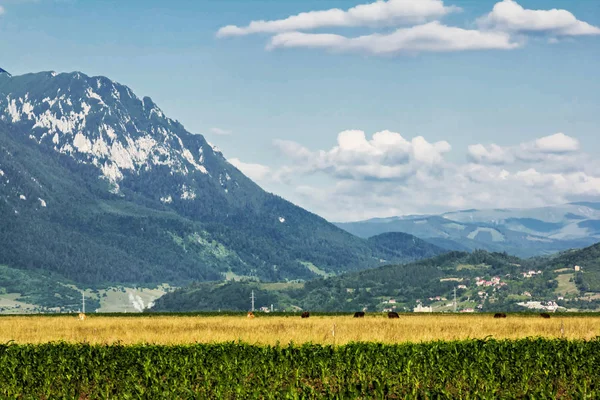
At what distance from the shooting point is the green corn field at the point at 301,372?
34531 millimetres

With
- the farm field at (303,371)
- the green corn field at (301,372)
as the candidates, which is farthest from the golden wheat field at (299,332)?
the farm field at (303,371)

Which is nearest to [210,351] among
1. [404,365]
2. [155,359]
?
[155,359]

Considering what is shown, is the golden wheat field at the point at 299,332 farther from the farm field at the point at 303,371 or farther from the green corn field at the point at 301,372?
the farm field at the point at 303,371

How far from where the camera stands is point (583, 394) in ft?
101

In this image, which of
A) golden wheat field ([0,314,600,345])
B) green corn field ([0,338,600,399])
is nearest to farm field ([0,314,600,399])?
green corn field ([0,338,600,399])

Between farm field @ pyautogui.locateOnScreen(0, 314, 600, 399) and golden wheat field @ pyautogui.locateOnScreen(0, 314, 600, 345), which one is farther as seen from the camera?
golden wheat field @ pyautogui.locateOnScreen(0, 314, 600, 345)

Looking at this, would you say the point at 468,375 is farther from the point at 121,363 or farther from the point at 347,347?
the point at 121,363

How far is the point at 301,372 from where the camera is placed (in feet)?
130

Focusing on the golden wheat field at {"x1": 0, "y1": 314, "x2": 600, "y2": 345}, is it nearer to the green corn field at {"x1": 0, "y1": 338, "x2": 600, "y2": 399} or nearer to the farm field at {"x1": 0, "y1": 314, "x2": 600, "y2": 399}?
the green corn field at {"x1": 0, "y1": 338, "x2": 600, "y2": 399}

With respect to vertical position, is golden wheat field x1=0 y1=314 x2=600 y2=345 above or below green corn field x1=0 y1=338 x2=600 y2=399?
above

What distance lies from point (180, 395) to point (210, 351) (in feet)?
35.0

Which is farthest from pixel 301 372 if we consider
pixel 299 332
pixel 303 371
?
pixel 299 332

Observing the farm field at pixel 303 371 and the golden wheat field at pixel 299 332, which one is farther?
the golden wheat field at pixel 299 332

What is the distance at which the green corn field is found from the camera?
113 ft
